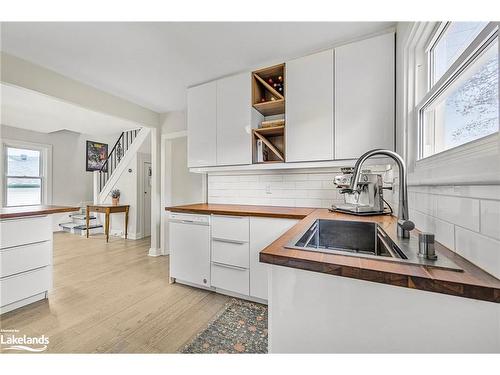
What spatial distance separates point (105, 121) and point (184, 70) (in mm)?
2899

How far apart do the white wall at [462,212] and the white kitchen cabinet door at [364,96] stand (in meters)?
0.71

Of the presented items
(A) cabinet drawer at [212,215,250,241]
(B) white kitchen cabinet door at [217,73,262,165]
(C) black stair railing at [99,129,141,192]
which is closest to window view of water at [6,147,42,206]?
(C) black stair railing at [99,129,141,192]

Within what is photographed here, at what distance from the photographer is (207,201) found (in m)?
2.99

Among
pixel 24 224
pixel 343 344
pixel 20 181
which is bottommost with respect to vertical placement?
pixel 343 344

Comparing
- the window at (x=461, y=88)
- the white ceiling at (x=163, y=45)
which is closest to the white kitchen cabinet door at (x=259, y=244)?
the window at (x=461, y=88)

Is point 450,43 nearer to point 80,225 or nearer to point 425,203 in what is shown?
point 425,203

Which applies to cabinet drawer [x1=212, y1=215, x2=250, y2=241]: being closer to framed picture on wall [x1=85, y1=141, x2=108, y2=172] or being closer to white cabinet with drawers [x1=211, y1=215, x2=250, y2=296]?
white cabinet with drawers [x1=211, y1=215, x2=250, y2=296]

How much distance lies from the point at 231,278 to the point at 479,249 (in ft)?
6.02

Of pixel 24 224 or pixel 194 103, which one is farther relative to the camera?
pixel 194 103

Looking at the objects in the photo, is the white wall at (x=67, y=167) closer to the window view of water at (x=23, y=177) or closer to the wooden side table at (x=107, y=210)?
the window view of water at (x=23, y=177)

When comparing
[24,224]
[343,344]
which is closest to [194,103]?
[24,224]

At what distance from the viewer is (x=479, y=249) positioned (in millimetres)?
632

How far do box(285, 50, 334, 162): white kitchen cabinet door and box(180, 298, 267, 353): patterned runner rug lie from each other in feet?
4.65
